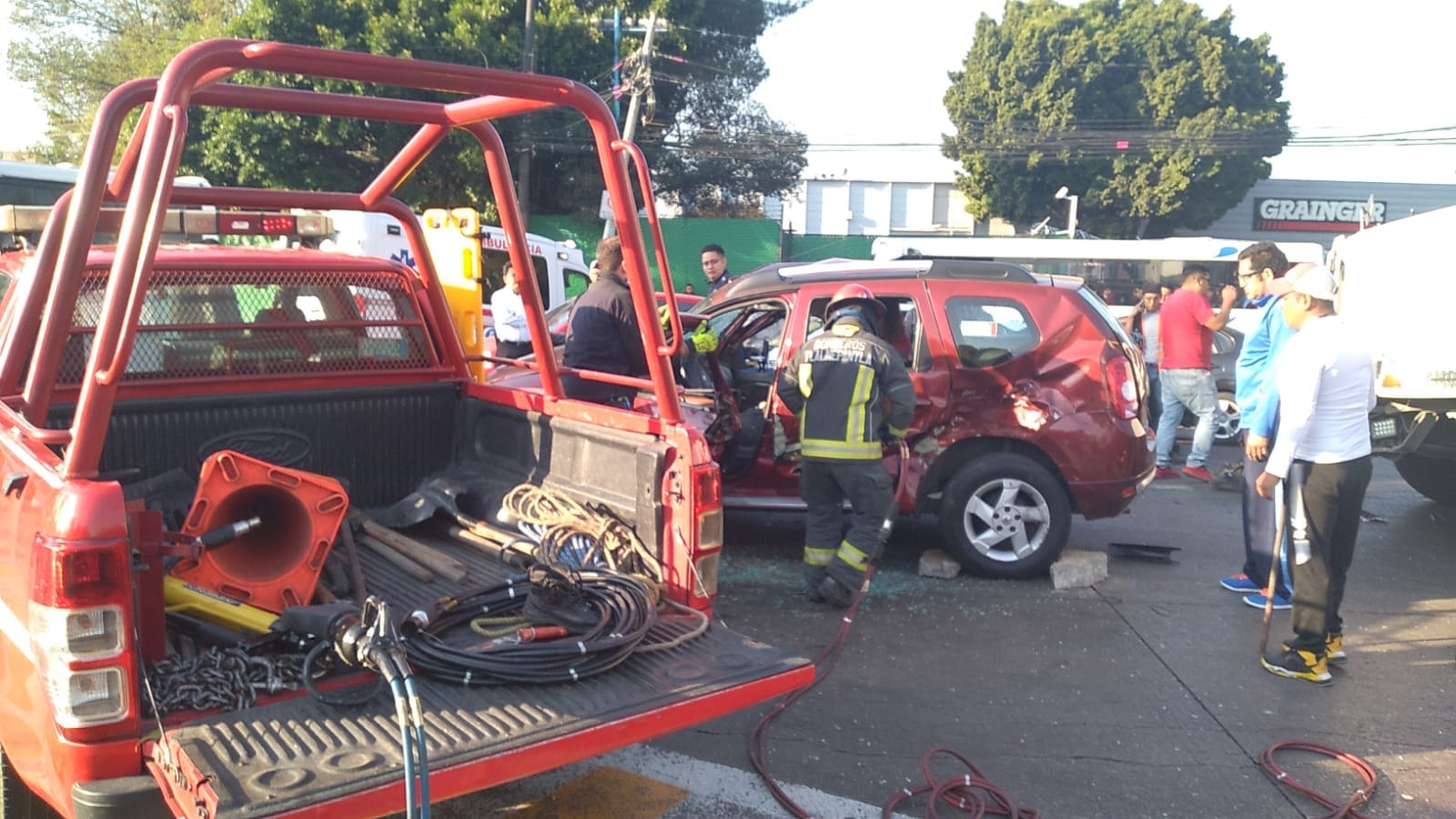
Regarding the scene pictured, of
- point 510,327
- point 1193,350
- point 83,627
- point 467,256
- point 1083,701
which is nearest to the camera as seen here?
point 83,627

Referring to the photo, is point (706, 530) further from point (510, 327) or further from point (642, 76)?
point (642, 76)

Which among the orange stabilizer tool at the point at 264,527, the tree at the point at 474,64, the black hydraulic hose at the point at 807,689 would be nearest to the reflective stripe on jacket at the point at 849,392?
the black hydraulic hose at the point at 807,689

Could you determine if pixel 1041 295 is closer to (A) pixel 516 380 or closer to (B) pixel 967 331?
(B) pixel 967 331

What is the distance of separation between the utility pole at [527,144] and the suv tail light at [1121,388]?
1396 cm

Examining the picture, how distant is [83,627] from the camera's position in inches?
95.5

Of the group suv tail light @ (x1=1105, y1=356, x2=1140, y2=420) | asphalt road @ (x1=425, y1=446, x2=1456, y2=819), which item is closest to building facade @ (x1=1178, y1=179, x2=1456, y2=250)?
suv tail light @ (x1=1105, y1=356, x2=1140, y2=420)

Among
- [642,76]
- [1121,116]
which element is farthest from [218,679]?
[1121,116]

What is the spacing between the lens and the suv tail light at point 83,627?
2406 millimetres

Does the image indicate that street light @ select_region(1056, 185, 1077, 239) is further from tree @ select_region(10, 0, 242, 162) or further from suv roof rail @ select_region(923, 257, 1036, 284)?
suv roof rail @ select_region(923, 257, 1036, 284)

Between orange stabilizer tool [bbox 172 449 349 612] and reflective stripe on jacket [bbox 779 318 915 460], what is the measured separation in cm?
267

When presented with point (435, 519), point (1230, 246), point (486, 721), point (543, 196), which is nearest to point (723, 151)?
point (543, 196)

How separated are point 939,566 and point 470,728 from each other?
161 inches

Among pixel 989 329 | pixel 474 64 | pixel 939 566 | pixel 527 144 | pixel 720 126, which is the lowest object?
pixel 939 566

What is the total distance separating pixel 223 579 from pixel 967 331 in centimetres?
434
